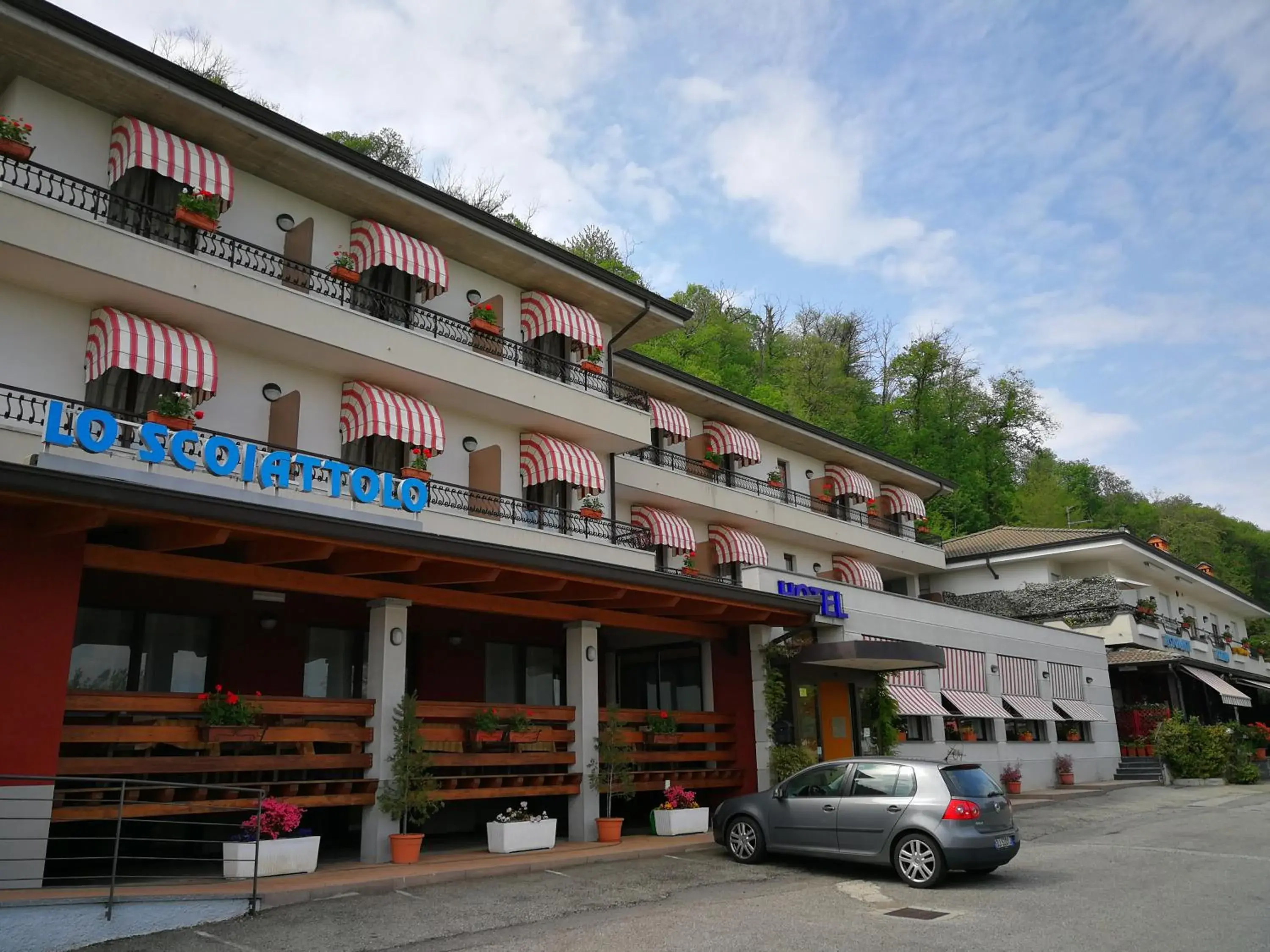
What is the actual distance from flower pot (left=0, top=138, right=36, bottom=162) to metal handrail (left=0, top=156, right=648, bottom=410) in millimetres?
152

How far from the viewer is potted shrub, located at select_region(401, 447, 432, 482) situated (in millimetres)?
18953

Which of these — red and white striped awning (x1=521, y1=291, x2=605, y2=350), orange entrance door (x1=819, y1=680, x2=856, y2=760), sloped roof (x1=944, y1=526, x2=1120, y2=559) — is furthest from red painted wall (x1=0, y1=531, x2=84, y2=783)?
sloped roof (x1=944, y1=526, x2=1120, y2=559)

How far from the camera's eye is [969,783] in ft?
41.1

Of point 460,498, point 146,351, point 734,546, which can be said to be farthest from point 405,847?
point 734,546

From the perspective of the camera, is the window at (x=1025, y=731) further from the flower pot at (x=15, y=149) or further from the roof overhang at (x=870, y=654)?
the flower pot at (x=15, y=149)

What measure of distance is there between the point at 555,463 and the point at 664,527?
6.00 meters

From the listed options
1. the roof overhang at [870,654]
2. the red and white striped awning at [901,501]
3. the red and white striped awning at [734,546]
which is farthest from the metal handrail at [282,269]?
the red and white striped awning at [901,501]

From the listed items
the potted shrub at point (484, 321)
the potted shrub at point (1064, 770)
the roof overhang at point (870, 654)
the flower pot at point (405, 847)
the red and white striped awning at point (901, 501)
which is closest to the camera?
the flower pot at point (405, 847)

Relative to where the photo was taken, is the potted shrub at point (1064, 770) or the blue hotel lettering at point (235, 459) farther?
the potted shrub at point (1064, 770)

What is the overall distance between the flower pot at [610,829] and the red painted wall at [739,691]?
12.5ft

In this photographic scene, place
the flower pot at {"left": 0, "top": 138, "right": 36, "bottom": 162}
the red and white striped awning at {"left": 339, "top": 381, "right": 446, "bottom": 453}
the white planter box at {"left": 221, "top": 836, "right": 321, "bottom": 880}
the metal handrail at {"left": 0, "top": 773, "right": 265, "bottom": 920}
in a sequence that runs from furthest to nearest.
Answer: the red and white striped awning at {"left": 339, "top": 381, "right": 446, "bottom": 453}
the flower pot at {"left": 0, "top": 138, "right": 36, "bottom": 162}
the white planter box at {"left": 221, "top": 836, "right": 321, "bottom": 880}
the metal handrail at {"left": 0, "top": 773, "right": 265, "bottom": 920}

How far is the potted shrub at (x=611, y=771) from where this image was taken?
16.1m

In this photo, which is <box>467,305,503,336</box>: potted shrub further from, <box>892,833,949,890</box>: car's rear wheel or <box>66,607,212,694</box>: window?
<box>892,833,949,890</box>: car's rear wheel

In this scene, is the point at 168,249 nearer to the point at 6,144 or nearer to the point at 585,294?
the point at 6,144
